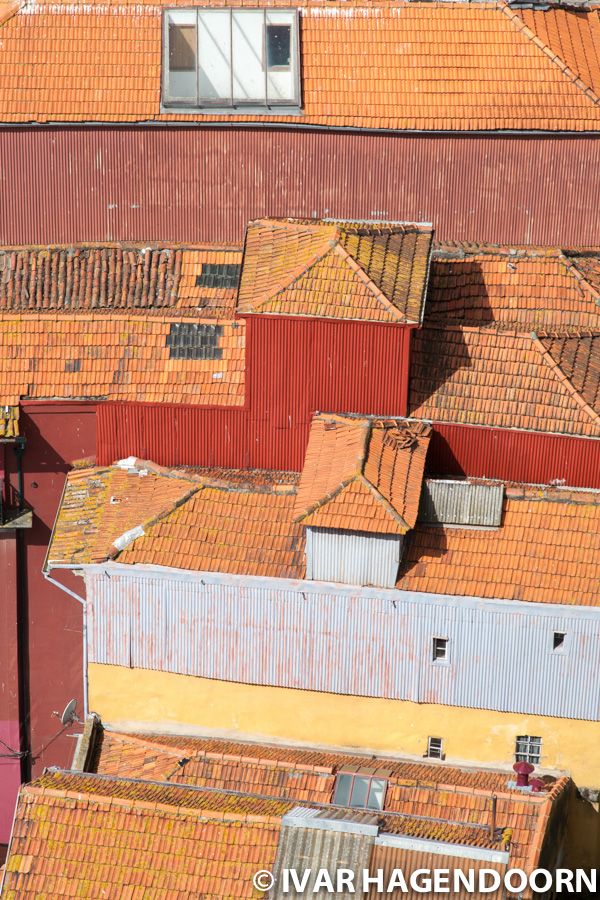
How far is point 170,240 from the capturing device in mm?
49312

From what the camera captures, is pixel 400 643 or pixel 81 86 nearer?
pixel 400 643

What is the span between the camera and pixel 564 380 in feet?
134

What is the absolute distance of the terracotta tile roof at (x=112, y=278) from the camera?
4559cm

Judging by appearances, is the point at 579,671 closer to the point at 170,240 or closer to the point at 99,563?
the point at 99,563

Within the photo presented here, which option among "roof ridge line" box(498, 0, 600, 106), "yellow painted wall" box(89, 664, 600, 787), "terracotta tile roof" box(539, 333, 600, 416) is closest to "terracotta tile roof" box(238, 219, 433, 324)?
"terracotta tile roof" box(539, 333, 600, 416)

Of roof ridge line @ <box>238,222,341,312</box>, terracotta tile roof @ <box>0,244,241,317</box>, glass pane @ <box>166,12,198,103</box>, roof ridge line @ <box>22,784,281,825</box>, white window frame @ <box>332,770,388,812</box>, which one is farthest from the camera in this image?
glass pane @ <box>166,12,198,103</box>

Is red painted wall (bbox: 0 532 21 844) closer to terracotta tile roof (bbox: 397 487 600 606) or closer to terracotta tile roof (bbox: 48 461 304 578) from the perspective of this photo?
terracotta tile roof (bbox: 48 461 304 578)

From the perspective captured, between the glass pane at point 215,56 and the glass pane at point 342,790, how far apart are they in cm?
2224

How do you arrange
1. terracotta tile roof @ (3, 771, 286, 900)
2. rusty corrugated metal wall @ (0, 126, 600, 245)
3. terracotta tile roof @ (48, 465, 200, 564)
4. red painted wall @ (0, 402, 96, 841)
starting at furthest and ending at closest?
rusty corrugated metal wall @ (0, 126, 600, 245) → red painted wall @ (0, 402, 96, 841) → terracotta tile roof @ (48, 465, 200, 564) → terracotta tile roof @ (3, 771, 286, 900)

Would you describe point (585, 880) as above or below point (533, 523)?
below

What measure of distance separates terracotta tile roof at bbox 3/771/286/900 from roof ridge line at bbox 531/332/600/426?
13245mm

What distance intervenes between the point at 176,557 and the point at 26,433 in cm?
644

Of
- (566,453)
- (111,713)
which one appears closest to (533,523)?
(566,453)

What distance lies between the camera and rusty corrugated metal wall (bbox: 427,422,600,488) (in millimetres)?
40594
